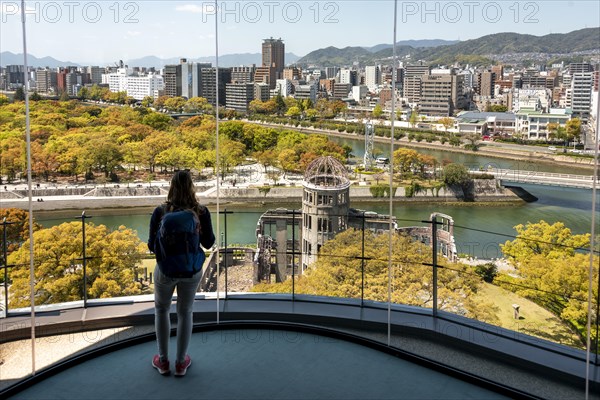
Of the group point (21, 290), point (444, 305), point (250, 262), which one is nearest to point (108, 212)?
point (250, 262)

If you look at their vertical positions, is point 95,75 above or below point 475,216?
above

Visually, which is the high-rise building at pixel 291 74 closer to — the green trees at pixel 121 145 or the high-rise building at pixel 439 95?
the high-rise building at pixel 439 95

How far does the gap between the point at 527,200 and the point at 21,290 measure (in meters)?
14.6

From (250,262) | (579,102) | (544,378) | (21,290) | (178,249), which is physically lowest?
(250,262)

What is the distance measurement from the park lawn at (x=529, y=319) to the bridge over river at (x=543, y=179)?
396 inches

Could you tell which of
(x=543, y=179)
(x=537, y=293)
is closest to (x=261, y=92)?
(x=543, y=179)

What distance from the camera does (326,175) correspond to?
10.9 m

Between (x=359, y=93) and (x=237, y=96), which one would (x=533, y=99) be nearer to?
(x=359, y=93)

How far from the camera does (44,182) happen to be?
1766 centimetres

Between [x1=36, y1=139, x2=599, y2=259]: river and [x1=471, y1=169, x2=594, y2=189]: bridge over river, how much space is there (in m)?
0.27

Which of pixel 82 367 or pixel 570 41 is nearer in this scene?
pixel 82 367

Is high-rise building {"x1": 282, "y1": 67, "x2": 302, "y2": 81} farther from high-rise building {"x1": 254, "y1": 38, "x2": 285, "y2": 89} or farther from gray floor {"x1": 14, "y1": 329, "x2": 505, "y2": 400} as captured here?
gray floor {"x1": 14, "y1": 329, "x2": 505, "y2": 400}

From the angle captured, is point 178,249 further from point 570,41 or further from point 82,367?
point 570,41

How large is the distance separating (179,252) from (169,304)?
129 mm
